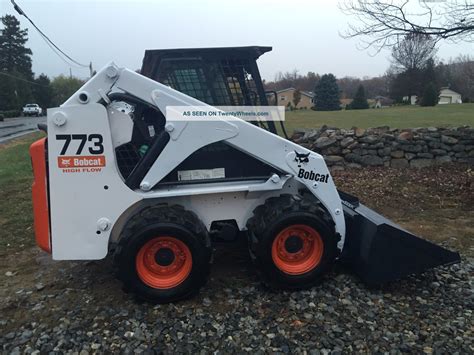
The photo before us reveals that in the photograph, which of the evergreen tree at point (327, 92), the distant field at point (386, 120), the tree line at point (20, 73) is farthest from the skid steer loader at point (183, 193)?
the tree line at point (20, 73)

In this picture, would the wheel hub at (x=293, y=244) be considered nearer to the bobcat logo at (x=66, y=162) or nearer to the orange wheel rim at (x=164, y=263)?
the orange wheel rim at (x=164, y=263)

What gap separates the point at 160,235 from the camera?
3.50 meters

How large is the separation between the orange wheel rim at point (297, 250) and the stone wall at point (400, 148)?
587 centimetres

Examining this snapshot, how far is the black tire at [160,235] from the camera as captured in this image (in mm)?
3459

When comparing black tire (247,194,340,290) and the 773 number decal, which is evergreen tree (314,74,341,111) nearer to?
black tire (247,194,340,290)

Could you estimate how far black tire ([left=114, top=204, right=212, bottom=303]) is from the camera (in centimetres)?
346

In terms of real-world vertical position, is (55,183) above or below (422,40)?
below

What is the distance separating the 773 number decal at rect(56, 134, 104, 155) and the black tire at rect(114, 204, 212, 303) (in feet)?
2.17

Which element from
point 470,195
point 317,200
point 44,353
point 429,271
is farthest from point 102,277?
point 470,195

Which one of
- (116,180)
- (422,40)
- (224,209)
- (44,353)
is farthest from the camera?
(422,40)

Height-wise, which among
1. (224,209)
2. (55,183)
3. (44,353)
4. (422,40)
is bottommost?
(44,353)

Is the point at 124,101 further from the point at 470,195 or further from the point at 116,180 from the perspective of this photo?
the point at 470,195

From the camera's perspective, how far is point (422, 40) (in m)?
8.95

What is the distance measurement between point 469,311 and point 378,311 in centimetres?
75
